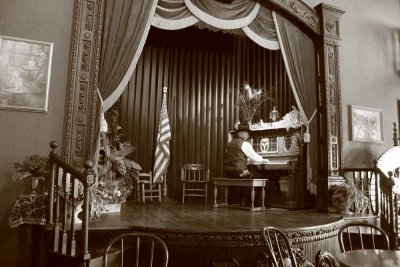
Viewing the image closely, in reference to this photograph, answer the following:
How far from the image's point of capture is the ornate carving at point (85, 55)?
14.8 ft

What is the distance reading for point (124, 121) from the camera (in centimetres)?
757

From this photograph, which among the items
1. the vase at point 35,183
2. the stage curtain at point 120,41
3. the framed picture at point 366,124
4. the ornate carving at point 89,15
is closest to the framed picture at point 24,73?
the ornate carving at point 89,15

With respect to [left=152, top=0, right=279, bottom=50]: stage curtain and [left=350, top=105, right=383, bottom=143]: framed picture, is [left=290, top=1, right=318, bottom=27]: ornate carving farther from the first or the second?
[left=350, top=105, right=383, bottom=143]: framed picture

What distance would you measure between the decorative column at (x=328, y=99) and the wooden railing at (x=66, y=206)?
4273 millimetres

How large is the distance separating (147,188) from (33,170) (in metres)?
3.82

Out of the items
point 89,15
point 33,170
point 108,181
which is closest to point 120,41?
point 89,15

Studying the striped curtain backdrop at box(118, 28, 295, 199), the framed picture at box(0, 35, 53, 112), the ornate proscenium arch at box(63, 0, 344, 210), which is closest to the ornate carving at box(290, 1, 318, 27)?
the ornate proscenium arch at box(63, 0, 344, 210)

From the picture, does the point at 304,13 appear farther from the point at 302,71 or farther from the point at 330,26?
the point at 302,71

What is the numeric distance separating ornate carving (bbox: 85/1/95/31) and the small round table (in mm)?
3962

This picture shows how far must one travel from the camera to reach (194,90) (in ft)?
27.4

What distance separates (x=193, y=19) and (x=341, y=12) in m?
3.12

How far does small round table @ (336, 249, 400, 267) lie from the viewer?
2303mm

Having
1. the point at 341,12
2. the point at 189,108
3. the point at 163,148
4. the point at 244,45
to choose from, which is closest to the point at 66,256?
the point at 163,148

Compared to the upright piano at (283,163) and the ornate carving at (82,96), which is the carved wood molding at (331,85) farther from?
the ornate carving at (82,96)
